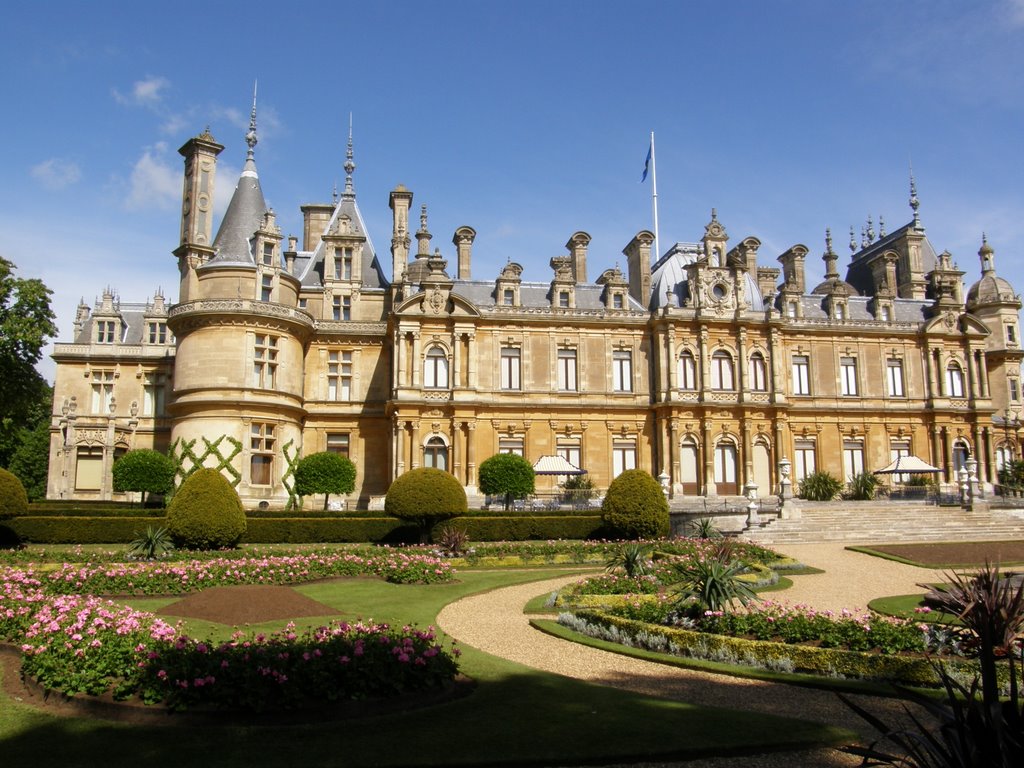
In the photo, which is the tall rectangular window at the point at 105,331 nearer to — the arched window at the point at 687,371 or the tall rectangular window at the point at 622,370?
the tall rectangular window at the point at 622,370

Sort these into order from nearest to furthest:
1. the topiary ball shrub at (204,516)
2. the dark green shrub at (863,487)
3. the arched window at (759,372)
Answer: the topiary ball shrub at (204,516) < the dark green shrub at (863,487) < the arched window at (759,372)

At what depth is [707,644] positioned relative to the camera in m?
11.1

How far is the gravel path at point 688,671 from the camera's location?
8516 mm

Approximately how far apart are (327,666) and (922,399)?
38746 millimetres

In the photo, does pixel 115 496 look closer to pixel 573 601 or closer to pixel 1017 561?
pixel 573 601

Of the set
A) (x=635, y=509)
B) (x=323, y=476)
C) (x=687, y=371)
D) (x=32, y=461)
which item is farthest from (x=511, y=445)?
(x=32, y=461)

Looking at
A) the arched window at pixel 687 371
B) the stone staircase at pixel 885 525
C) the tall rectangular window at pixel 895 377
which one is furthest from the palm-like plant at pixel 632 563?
the tall rectangular window at pixel 895 377

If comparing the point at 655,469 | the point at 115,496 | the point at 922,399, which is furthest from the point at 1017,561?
the point at 115,496

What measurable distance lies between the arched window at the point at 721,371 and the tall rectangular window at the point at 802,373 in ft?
12.1

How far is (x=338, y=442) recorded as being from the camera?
36.9m

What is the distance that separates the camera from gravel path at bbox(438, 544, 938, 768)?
8.52 meters

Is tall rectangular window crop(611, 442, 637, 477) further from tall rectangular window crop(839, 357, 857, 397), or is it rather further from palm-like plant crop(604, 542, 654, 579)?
palm-like plant crop(604, 542, 654, 579)

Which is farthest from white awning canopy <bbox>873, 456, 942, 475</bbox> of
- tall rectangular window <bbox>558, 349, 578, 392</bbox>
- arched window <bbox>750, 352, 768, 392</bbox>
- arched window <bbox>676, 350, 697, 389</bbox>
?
tall rectangular window <bbox>558, 349, 578, 392</bbox>

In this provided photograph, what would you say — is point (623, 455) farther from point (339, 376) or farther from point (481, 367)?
point (339, 376)
